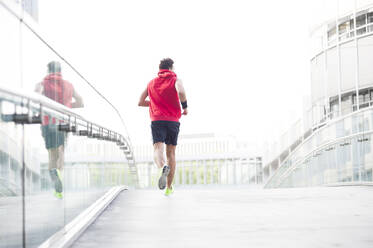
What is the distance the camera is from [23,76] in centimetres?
302

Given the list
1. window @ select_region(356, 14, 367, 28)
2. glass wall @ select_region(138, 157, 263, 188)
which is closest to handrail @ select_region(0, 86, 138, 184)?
window @ select_region(356, 14, 367, 28)

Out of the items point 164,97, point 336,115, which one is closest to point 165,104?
point 164,97

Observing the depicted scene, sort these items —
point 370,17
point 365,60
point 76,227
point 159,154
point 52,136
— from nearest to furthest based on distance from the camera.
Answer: point 52,136, point 76,227, point 159,154, point 365,60, point 370,17

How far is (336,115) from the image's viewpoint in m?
23.1

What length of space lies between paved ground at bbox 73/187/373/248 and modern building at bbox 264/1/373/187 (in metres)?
5.21

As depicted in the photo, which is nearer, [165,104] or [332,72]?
[165,104]

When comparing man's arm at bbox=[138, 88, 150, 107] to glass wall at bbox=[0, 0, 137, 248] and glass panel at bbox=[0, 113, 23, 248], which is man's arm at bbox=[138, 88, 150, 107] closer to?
glass wall at bbox=[0, 0, 137, 248]

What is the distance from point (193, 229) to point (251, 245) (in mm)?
841

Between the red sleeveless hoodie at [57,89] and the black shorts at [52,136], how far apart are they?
5 cm

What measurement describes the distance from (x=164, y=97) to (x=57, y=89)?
10.3ft

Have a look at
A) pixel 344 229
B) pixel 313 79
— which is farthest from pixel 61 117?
pixel 313 79

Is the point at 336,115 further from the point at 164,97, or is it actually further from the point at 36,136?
the point at 36,136

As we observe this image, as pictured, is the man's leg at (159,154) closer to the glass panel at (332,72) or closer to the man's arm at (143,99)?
the man's arm at (143,99)

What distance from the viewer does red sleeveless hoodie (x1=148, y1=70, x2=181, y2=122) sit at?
712cm
